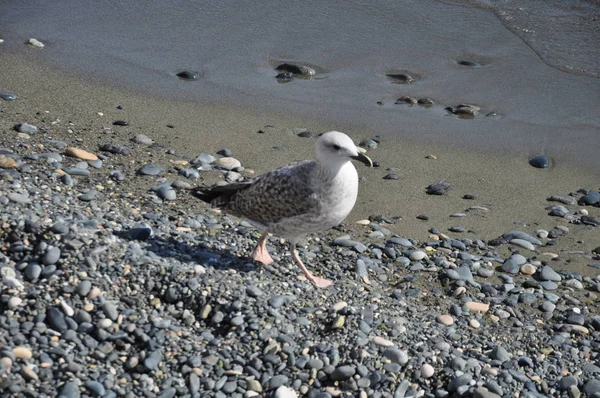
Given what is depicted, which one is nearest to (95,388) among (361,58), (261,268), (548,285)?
(261,268)

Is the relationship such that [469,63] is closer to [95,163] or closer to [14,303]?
[95,163]

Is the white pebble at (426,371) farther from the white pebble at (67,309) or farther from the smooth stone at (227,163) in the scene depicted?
the smooth stone at (227,163)

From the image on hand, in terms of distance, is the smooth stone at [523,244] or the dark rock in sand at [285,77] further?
the dark rock in sand at [285,77]

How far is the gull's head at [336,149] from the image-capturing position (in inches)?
236

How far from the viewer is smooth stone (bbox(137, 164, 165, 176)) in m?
8.16

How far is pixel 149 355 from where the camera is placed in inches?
207

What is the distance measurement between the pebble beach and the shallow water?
1.54 feet

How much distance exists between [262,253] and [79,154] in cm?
260

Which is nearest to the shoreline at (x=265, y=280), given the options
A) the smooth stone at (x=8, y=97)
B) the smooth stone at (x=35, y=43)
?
the smooth stone at (x=8, y=97)

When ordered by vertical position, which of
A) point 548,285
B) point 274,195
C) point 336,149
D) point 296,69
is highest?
point 336,149

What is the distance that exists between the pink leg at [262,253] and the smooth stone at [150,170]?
1923mm

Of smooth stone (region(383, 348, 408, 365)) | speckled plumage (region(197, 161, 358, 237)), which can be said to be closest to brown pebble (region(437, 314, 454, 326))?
smooth stone (region(383, 348, 408, 365))

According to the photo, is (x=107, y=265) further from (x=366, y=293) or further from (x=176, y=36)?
(x=176, y=36)

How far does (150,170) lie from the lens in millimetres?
8188
